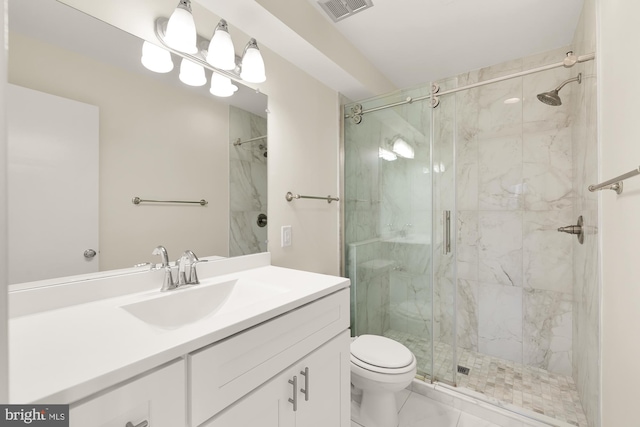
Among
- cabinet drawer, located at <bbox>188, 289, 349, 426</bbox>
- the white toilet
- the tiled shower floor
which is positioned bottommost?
the tiled shower floor

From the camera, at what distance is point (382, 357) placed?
156 cm

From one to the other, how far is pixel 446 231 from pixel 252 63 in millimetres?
1492

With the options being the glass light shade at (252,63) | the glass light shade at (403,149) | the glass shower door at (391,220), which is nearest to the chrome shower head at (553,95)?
the glass shower door at (391,220)

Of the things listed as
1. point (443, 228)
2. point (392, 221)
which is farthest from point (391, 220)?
point (443, 228)

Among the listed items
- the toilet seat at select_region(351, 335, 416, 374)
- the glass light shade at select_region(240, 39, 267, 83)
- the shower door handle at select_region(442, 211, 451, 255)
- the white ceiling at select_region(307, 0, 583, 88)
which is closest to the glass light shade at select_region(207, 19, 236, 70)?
the glass light shade at select_region(240, 39, 267, 83)

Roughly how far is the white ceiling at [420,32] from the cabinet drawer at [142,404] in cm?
139

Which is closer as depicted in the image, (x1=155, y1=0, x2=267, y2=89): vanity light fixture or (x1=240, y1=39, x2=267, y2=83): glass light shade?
(x1=155, y1=0, x2=267, y2=89): vanity light fixture

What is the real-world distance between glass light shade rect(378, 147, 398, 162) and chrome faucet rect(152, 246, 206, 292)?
1441 mm

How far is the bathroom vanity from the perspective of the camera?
0.53 metres

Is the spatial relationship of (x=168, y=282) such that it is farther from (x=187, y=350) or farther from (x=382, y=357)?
(x=382, y=357)

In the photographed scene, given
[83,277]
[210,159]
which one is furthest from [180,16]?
[83,277]

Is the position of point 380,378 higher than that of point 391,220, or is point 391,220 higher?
point 391,220

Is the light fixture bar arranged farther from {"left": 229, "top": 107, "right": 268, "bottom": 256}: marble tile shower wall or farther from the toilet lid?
the toilet lid

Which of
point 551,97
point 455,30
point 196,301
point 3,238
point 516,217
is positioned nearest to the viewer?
point 3,238
